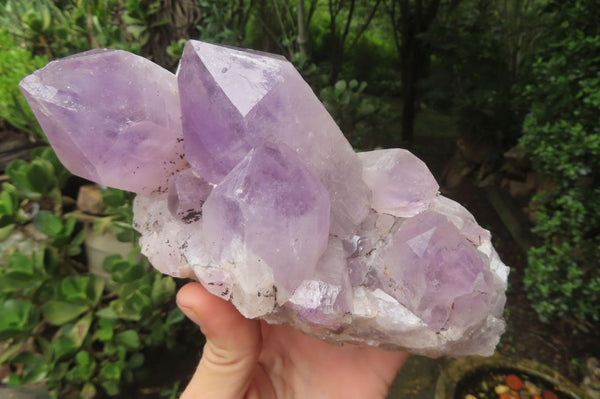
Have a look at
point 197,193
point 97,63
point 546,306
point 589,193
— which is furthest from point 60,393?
point 589,193

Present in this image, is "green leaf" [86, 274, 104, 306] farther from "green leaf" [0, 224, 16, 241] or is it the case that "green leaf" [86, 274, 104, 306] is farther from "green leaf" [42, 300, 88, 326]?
"green leaf" [0, 224, 16, 241]

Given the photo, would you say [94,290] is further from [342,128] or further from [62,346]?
[342,128]

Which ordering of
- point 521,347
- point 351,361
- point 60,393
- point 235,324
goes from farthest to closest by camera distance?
point 521,347
point 60,393
point 351,361
point 235,324

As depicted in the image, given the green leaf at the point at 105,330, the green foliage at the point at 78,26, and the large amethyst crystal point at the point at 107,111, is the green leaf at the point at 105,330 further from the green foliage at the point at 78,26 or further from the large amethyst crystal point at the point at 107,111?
the green foliage at the point at 78,26

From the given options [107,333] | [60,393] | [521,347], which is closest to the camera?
[107,333]

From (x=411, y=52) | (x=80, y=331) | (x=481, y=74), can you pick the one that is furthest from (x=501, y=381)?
(x=411, y=52)

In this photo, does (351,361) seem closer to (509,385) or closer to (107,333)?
(107,333)
